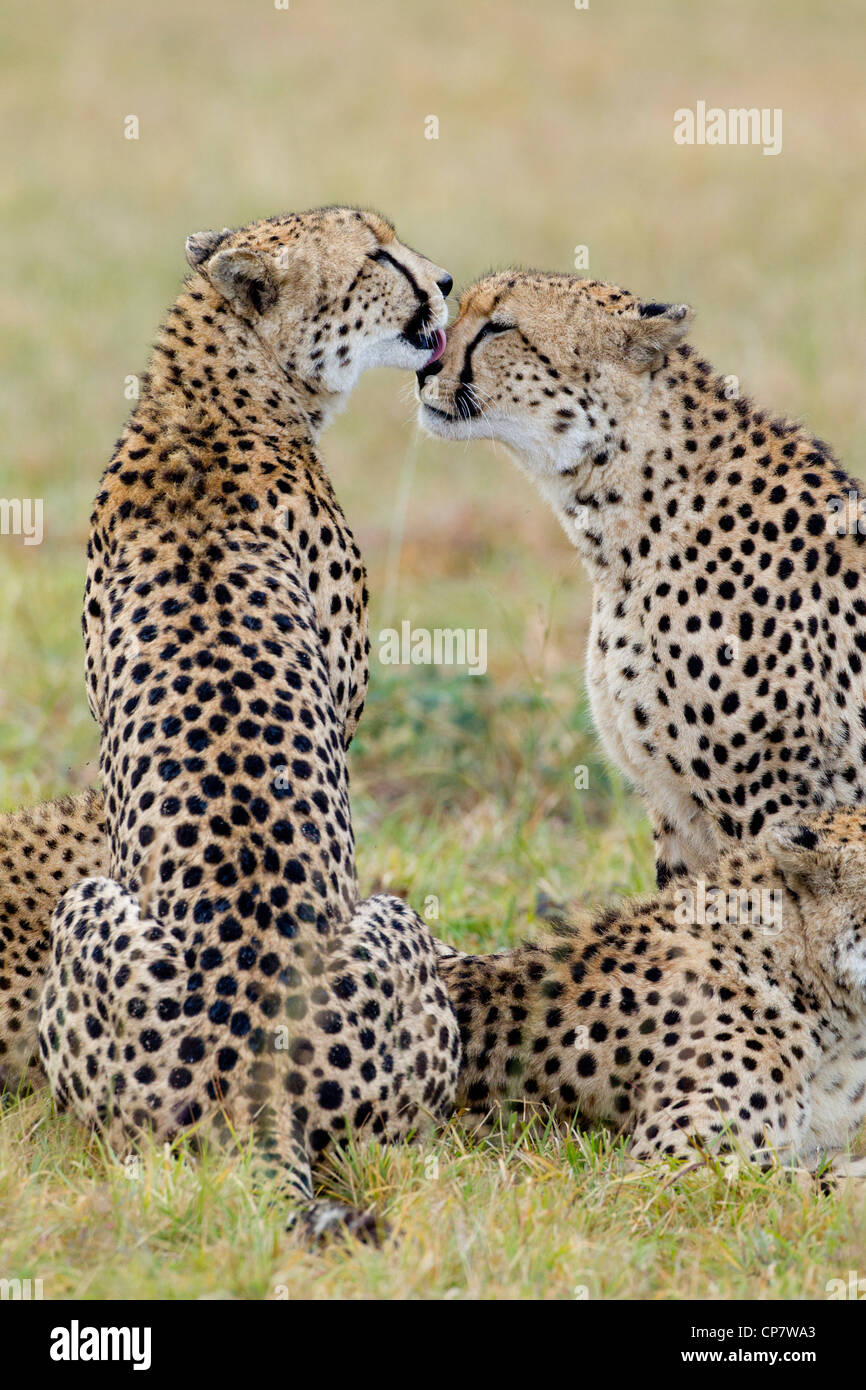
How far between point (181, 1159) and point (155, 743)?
35.6 inches

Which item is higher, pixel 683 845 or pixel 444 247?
pixel 444 247

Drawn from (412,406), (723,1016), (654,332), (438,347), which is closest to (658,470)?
(654,332)

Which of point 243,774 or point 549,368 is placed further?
point 549,368

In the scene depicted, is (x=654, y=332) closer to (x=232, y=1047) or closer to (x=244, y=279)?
(x=244, y=279)

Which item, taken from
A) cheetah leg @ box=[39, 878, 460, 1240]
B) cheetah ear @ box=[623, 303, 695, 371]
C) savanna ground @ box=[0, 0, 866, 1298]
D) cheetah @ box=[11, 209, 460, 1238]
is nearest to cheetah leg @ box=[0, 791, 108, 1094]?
cheetah @ box=[11, 209, 460, 1238]

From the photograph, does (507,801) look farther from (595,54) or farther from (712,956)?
(595,54)

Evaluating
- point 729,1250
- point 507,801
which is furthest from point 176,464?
point 507,801

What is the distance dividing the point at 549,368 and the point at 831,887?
170 centimetres

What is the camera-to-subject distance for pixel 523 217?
1550 centimetres

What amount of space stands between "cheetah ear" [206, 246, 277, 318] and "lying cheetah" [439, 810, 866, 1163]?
186 cm

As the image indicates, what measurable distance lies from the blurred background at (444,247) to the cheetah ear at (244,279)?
952 mm

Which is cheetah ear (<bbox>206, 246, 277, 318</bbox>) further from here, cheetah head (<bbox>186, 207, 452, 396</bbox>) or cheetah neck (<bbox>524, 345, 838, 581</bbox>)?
cheetah neck (<bbox>524, 345, 838, 581</bbox>)

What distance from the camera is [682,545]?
4.81 m

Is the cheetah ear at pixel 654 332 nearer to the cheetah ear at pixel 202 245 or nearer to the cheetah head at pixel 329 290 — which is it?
the cheetah head at pixel 329 290
